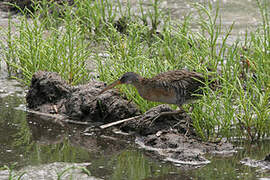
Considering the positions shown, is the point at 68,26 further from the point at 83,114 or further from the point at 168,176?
the point at 168,176

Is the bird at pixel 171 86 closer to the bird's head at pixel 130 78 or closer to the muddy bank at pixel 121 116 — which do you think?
the bird's head at pixel 130 78

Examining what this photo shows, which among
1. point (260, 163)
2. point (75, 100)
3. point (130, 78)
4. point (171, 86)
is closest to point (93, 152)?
point (130, 78)

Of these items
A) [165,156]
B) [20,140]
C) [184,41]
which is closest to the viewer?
[165,156]

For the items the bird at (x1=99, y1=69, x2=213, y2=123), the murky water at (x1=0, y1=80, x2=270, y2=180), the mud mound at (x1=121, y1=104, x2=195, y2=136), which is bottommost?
the murky water at (x1=0, y1=80, x2=270, y2=180)

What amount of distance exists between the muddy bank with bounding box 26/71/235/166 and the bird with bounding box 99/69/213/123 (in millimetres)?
183

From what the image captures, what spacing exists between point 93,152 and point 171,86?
117 cm

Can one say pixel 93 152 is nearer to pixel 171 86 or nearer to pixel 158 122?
pixel 158 122

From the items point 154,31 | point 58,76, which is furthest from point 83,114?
point 154,31

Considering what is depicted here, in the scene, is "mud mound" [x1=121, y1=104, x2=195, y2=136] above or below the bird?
below

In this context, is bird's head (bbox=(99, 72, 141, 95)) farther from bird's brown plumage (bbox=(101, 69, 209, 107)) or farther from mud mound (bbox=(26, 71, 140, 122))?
mud mound (bbox=(26, 71, 140, 122))

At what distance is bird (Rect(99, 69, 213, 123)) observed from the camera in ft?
22.3

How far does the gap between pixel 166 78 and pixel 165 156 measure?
1.04 metres

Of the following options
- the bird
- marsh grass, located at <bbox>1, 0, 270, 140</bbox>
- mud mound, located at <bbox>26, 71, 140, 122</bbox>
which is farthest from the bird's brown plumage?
mud mound, located at <bbox>26, 71, 140, 122</bbox>

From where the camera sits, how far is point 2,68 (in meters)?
9.41
